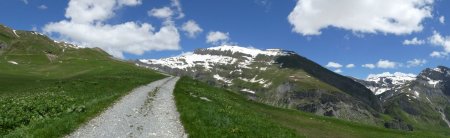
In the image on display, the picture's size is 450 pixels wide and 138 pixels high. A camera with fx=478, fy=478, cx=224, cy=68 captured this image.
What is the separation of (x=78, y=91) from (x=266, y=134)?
33.0 m

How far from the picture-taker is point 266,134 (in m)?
31.3

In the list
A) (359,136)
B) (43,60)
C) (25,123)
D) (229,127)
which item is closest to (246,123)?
(229,127)

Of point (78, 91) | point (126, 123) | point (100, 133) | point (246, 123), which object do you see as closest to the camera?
point (100, 133)

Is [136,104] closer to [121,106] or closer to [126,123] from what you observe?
[121,106]

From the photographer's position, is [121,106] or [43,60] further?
[43,60]

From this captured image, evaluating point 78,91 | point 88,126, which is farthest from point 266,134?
point 78,91

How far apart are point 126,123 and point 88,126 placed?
2.82 m

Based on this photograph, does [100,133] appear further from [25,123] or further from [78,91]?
[78,91]

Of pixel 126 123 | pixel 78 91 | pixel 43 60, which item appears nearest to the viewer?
pixel 126 123

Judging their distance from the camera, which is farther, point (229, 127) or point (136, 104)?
point (136, 104)

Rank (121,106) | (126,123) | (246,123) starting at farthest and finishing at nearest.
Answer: (121,106) < (246,123) < (126,123)

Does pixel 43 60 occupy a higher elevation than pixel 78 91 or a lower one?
higher

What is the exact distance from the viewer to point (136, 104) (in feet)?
→ 147

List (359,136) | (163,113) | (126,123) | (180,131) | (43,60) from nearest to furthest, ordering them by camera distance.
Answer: (180,131)
(126,123)
(163,113)
(359,136)
(43,60)
